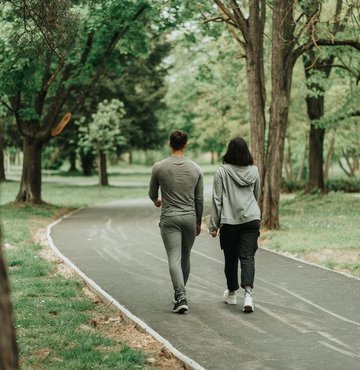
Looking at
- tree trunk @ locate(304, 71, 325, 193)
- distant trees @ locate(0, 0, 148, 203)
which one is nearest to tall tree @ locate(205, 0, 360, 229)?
distant trees @ locate(0, 0, 148, 203)

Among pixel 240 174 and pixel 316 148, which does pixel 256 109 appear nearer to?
pixel 240 174

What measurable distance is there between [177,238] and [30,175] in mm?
17906

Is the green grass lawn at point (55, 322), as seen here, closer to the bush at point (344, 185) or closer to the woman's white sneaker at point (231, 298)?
the woman's white sneaker at point (231, 298)

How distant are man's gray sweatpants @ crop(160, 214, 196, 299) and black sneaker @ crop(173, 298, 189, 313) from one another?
6 centimetres

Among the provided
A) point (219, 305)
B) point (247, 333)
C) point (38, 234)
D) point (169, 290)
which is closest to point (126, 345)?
point (247, 333)

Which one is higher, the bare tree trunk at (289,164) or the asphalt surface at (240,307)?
the bare tree trunk at (289,164)

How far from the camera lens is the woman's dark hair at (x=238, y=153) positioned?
8141mm

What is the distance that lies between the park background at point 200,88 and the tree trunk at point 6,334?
3118mm

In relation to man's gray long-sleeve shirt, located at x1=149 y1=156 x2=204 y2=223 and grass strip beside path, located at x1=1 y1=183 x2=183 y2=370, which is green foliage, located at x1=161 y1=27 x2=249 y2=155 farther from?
man's gray long-sleeve shirt, located at x1=149 y1=156 x2=204 y2=223

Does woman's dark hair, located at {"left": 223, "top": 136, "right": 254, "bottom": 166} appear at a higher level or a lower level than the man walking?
higher

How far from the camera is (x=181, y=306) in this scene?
7.91 m

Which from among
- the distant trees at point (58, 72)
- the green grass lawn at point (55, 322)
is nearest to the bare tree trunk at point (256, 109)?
the distant trees at point (58, 72)

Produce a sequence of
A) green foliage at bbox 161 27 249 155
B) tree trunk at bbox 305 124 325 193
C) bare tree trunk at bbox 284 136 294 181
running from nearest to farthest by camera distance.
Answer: tree trunk at bbox 305 124 325 193, green foliage at bbox 161 27 249 155, bare tree trunk at bbox 284 136 294 181

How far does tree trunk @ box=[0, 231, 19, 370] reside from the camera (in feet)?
9.38
